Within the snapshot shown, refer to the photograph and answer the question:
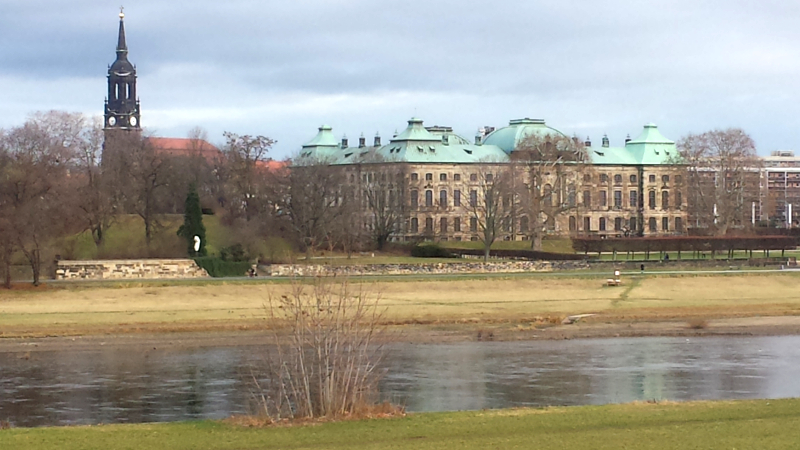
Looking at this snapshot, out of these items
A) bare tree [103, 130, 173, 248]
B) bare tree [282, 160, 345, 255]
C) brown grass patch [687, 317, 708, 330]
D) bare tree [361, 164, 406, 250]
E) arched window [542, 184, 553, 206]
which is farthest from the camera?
bare tree [361, 164, 406, 250]

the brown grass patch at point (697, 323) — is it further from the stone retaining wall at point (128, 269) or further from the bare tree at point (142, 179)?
the bare tree at point (142, 179)

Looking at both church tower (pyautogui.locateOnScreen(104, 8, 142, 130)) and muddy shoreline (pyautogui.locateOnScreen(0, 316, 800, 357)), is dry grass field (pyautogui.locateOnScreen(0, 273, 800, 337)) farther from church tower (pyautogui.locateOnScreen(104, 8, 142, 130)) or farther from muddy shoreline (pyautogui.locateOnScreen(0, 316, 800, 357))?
church tower (pyautogui.locateOnScreen(104, 8, 142, 130))

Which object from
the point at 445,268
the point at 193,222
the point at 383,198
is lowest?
the point at 445,268

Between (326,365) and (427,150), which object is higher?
(427,150)

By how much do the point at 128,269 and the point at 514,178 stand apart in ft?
142

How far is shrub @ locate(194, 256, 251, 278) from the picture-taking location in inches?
2640

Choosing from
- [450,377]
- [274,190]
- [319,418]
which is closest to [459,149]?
[274,190]

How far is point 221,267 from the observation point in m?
67.5

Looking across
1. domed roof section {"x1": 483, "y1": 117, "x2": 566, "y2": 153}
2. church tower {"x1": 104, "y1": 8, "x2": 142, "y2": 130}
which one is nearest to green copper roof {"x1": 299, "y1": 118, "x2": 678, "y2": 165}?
domed roof section {"x1": 483, "y1": 117, "x2": 566, "y2": 153}

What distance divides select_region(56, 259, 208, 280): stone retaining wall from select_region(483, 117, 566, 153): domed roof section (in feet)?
200

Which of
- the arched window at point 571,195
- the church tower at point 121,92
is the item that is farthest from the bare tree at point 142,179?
the church tower at point 121,92

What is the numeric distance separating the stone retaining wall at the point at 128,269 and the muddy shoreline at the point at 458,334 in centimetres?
2145

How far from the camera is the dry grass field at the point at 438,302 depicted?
46812 millimetres

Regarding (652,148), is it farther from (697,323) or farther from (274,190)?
(697,323)
